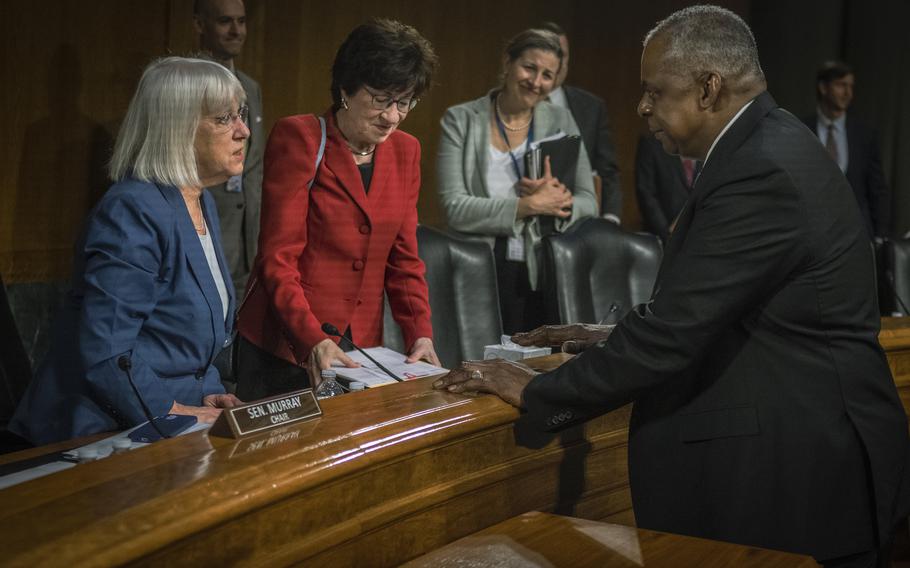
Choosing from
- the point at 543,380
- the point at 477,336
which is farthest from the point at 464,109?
the point at 543,380

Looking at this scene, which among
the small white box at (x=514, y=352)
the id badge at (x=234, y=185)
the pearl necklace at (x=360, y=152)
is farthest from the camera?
the id badge at (x=234, y=185)

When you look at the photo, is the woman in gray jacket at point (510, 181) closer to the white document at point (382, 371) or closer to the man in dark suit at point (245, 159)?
the man in dark suit at point (245, 159)

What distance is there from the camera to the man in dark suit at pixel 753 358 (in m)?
1.49

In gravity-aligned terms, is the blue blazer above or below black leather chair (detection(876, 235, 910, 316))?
above

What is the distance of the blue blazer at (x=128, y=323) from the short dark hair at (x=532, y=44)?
1729 millimetres

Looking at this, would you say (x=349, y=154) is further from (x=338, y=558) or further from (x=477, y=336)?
(x=338, y=558)

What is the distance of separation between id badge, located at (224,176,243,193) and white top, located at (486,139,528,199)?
0.93 m

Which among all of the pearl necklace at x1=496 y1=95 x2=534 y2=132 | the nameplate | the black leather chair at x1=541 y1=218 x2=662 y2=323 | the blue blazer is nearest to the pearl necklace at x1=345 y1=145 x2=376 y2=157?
the blue blazer

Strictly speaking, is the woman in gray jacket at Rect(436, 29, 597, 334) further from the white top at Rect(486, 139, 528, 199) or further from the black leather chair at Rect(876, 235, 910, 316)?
the black leather chair at Rect(876, 235, 910, 316)

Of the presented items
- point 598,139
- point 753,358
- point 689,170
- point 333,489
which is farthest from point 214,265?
point 689,170

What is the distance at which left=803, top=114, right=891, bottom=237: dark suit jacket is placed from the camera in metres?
5.37

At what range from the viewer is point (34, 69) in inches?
138

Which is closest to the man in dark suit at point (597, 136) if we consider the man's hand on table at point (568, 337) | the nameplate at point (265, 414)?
the man's hand on table at point (568, 337)

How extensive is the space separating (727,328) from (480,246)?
148 cm
